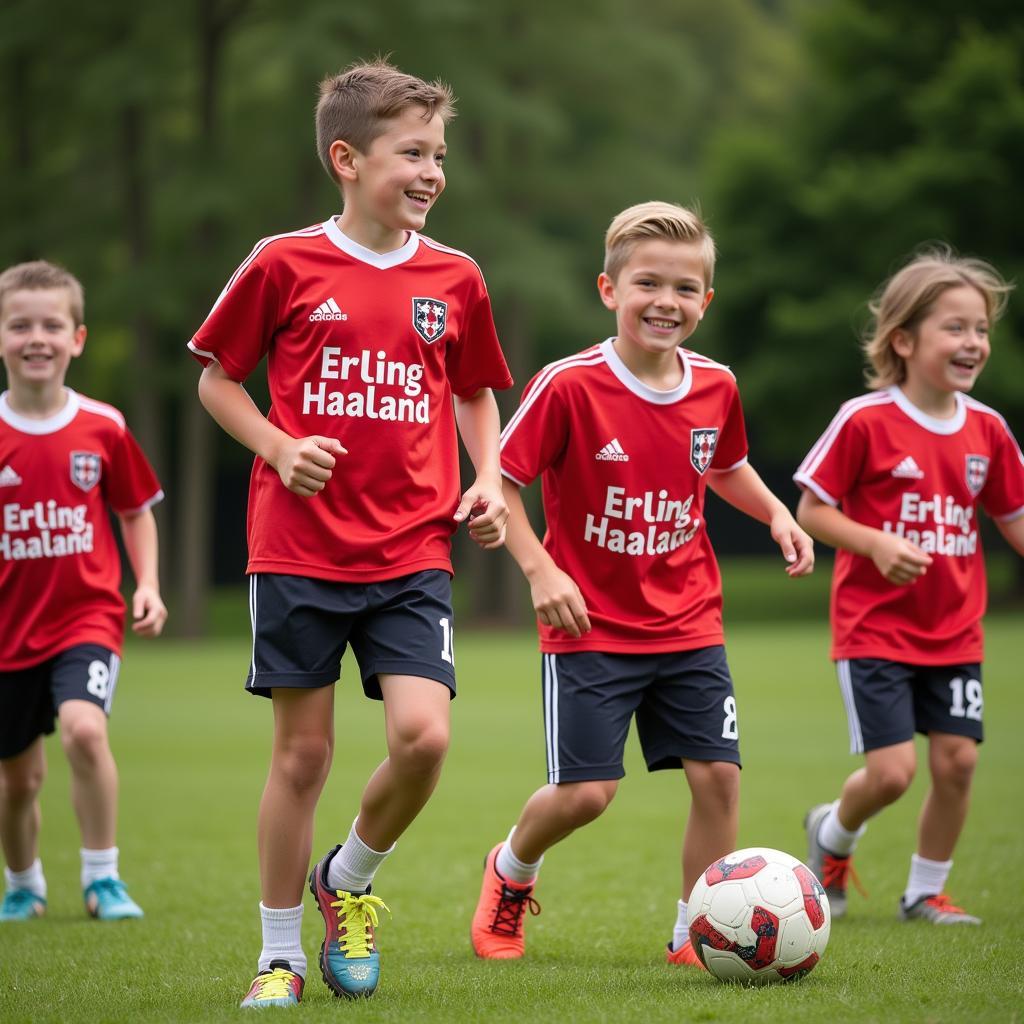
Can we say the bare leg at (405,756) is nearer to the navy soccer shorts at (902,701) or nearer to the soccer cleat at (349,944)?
the soccer cleat at (349,944)

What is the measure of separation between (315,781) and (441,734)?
389 millimetres

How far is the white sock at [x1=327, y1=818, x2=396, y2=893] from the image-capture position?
430cm

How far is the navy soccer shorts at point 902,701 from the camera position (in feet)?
18.4

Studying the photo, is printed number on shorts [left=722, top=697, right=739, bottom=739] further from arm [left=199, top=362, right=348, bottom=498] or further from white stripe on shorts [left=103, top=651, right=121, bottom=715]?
white stripe on shorts [left=103, top=651, right=121, bottom=715]

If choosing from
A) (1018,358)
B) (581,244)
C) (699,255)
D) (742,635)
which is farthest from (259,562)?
(581,244)

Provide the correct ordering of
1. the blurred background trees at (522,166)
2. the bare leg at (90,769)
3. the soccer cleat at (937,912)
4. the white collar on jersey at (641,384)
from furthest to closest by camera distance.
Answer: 1. the blurred background trees at (522,166)
2. the bare leg at (90,769)
3. the soccer cleat at (937,912)
4. the white collar on jersey at (641,384)

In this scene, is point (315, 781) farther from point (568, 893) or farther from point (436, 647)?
point (568, 893)

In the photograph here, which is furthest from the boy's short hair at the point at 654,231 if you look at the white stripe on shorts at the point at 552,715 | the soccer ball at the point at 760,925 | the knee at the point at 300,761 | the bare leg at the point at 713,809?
the soccer ball at the point at 760,925

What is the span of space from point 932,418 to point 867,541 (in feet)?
2.33

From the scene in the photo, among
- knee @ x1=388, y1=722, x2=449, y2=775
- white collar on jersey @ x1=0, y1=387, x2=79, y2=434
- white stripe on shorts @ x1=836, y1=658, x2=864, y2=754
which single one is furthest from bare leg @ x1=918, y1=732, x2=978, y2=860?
white collar on jersey @ x1=0, y1=387, x2=79, y2=434

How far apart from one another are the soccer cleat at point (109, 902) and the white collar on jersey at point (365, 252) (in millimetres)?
2845

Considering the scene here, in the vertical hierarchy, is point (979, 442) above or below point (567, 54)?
below

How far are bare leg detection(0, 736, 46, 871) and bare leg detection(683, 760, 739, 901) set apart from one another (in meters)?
2.62

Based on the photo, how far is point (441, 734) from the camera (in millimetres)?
4094
